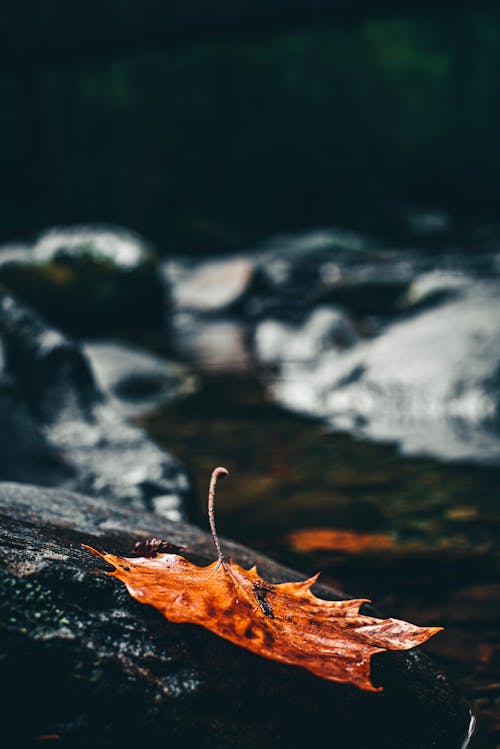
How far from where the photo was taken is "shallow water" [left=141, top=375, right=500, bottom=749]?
183 cm

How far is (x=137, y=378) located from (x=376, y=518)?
9.34 feet

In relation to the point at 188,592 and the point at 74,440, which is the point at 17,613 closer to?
the point at 188,592

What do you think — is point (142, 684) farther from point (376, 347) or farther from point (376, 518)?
point (376, 347)

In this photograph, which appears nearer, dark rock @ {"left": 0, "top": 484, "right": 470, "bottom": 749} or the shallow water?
dark rock @ {"left": 0, "top": 484, "right": 470, "bottom": 749}

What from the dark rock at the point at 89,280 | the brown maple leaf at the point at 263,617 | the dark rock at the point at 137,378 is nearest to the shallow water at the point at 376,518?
the brown maple leaf at the point at 263,617

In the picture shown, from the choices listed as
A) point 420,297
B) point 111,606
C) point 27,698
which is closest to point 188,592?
point 111,606

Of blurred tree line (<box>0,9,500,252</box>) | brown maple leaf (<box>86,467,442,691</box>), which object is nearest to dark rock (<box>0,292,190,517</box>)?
brown maple leaf (<box>86,467,442,691</box>)

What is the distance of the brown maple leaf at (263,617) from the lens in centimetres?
108

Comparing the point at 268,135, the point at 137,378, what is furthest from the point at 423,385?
the point at 268,135

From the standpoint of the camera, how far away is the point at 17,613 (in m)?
1.09

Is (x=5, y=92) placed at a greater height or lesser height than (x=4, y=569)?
greater

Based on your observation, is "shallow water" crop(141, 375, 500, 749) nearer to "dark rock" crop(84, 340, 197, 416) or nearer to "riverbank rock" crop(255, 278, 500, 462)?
"riverbank rock" crop(255, 278, 500, 462)

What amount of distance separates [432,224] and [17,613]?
18589 mm

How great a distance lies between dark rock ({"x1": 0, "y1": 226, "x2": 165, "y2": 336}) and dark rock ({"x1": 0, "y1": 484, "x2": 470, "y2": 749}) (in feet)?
20.2
